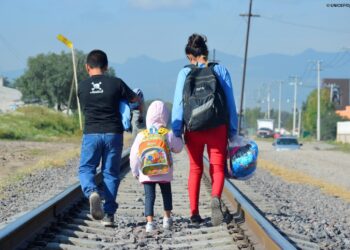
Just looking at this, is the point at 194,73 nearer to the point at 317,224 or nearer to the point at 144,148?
the point at 144,148

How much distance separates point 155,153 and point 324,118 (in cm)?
12014

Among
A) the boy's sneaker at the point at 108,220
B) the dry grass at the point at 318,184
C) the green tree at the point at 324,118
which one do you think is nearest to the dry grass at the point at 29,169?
the dry grass at the point at 318,184

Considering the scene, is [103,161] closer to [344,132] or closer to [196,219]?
[196,219]

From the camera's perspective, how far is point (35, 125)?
49219 mm

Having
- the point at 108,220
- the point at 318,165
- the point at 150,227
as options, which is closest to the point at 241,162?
the point at 150,227

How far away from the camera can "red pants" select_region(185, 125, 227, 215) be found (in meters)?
8.08

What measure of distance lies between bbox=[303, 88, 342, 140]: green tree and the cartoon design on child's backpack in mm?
114873

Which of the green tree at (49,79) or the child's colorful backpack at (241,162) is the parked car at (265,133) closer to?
the green tree at (49,79)

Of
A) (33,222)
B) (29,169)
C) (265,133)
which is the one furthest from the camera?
(265,133)

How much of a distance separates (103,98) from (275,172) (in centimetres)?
1614

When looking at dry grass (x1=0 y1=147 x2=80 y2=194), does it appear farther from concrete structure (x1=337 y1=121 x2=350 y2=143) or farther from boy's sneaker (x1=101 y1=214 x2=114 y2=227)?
concrete structure (x1=337 y1=121 x2=350 y2=143)

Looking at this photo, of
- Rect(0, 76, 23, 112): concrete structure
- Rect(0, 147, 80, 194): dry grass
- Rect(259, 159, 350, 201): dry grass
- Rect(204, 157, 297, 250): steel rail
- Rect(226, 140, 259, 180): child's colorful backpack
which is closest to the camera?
Rect(204, 157, 297, 250): steel rail

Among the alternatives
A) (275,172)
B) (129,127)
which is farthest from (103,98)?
(275,172)

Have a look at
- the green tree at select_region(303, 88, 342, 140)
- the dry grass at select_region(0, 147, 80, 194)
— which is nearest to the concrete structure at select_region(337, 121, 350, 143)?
the green tree at select_region(303, 88, 342, 140)
